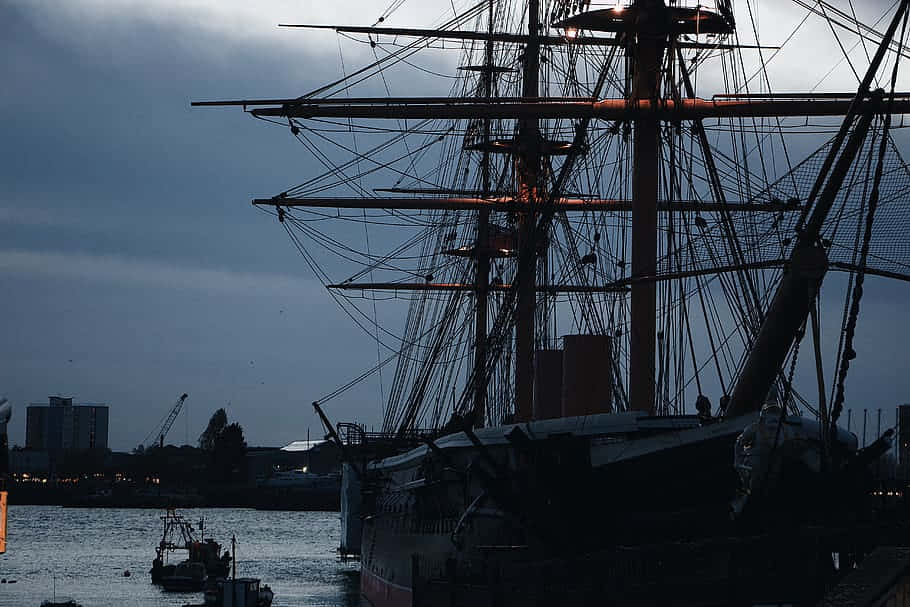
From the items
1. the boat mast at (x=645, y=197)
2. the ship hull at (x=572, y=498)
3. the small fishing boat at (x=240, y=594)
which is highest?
the boat mast at (x=645, y=197)

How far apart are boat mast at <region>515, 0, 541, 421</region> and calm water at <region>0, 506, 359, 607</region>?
27.0 m

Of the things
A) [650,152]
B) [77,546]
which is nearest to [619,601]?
[650,152]

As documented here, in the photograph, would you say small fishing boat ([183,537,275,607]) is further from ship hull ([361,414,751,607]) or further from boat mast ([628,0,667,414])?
ship hull ([361,414,751,607])

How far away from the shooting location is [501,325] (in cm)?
3606

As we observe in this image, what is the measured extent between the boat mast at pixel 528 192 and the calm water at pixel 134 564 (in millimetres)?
26957

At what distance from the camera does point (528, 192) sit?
56594mm

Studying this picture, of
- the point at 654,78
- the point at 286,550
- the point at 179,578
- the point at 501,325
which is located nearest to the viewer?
the point at 501,325

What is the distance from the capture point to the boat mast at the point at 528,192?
5188cm

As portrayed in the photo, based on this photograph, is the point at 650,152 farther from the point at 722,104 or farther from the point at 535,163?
the point at 535,163

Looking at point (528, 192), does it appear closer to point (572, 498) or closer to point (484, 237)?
point (484, 237)

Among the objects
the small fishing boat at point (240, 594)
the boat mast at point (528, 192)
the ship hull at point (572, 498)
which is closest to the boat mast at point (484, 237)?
the boat mast at point (528, 192)

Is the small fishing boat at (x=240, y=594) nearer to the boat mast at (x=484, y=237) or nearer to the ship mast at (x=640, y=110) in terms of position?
the boat mast at (x=484, y=237)

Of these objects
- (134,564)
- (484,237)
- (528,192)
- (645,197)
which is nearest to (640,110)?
(645,197)

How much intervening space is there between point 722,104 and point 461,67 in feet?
74.9
